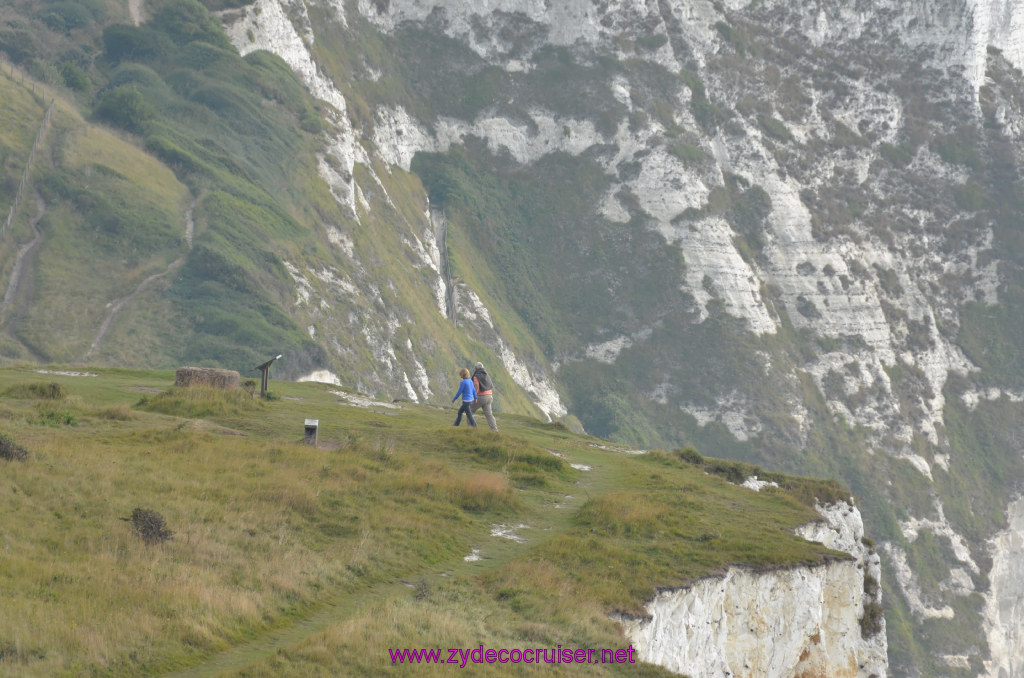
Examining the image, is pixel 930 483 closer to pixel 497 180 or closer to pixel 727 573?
pixel 497 180

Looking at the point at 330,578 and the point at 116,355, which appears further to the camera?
the point at 116,355

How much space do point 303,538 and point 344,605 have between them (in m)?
2.43

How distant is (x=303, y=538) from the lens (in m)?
17.6

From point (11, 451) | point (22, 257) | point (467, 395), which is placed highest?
point (22, 257)

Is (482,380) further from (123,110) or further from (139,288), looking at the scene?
(123,110)

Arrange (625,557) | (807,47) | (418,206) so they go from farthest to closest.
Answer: (807,47) → (418,206) → (625,557)

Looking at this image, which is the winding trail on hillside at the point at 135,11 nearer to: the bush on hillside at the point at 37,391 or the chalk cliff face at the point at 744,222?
the chalk cliff face at the point at 744,222

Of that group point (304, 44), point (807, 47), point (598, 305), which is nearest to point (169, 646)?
point (304, 44)

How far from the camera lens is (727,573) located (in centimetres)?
2156

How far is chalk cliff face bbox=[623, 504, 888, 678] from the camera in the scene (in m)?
19.7

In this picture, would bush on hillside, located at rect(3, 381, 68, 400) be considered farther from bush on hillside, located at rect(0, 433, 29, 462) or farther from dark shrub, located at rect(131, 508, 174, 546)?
dark shrub, located at rect(131, 508, 174, 546)

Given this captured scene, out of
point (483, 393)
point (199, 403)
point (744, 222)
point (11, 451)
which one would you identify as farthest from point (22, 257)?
point (744, 222)

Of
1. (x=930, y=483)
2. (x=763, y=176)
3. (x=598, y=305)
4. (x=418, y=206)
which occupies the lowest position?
(x=930, y=483)

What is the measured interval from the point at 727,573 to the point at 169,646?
40.7ft
